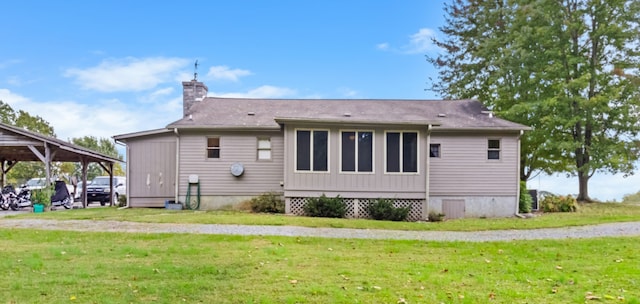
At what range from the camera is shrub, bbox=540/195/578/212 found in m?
17.2

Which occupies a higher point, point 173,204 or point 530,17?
point 530,17

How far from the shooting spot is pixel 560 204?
17.3m

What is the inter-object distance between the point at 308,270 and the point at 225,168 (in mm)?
10035

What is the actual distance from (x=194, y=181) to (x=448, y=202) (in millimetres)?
8851

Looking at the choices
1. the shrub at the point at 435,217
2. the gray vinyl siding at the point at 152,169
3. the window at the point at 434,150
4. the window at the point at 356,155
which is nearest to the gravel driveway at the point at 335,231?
the shrub at the point at 435,217

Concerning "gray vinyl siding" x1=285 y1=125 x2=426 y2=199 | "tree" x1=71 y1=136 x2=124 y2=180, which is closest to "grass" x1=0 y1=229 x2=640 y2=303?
"gray vinyl siding" x1=285 y1=125 x2=426 y2=199

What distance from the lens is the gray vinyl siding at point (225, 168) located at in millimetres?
15570

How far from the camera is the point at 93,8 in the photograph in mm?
16719

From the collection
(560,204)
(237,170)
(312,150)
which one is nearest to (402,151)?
(312,150)

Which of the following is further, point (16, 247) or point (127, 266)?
point (16, 247)

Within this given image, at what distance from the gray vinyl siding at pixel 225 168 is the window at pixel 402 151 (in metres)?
3.82

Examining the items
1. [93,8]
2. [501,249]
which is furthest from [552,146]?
[93,8]

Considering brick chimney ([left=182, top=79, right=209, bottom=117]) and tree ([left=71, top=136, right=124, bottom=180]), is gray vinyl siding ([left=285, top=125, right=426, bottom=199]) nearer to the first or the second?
brick chimney ([left=182, top=79, right=209, bottom=117])

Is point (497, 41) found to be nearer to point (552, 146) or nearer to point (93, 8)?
point (552, 146)
